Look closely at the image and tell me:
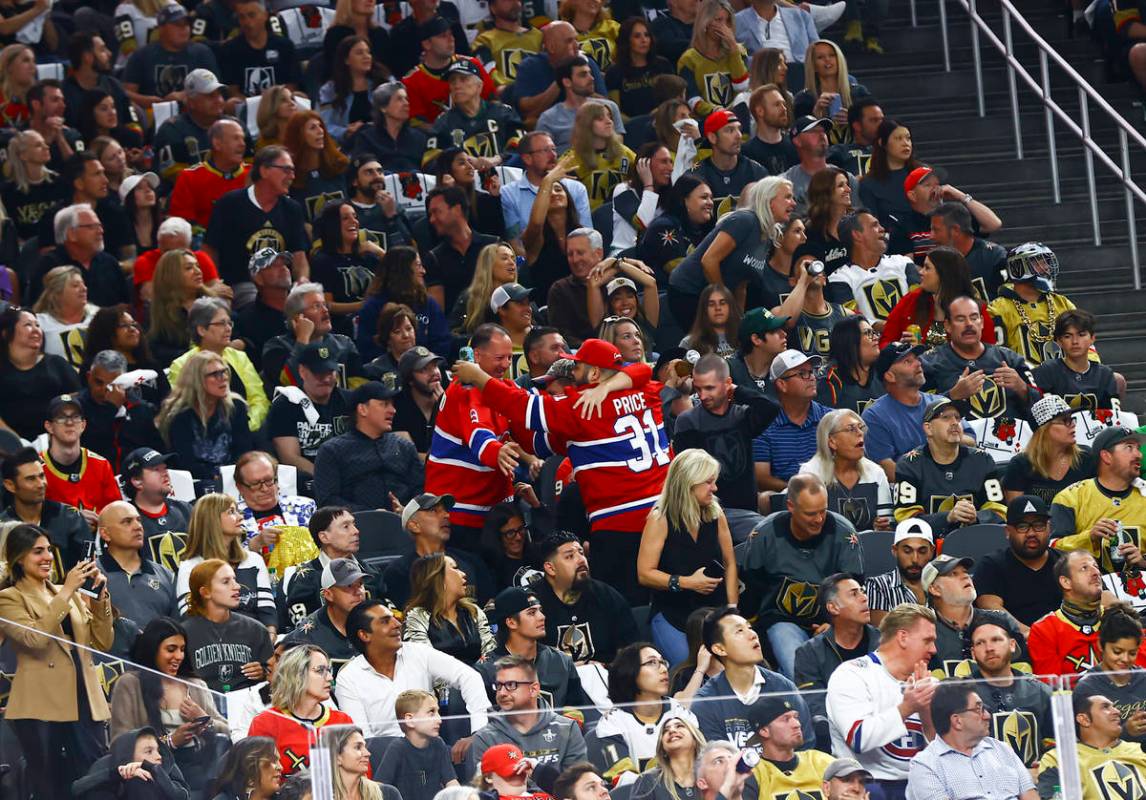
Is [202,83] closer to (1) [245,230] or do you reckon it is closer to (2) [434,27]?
(2) [434,27]

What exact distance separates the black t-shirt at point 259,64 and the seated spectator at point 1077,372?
6.50 metres

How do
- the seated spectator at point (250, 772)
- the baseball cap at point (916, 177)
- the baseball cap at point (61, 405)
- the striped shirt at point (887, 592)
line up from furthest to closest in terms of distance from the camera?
the baseball cap at point (916, 177) < the baseball cap at point (61, 405) < the striped shirt at point (887, 592) < the seated spectator at point (250, 772)

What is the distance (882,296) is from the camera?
14578mm

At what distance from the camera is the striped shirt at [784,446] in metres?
13.0

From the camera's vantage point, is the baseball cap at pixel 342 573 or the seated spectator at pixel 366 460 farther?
the seated spectator at pixel 366 460

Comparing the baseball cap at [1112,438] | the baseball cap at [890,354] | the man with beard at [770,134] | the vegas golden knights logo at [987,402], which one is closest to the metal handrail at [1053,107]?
the man with beard at [770,134]

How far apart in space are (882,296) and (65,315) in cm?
492

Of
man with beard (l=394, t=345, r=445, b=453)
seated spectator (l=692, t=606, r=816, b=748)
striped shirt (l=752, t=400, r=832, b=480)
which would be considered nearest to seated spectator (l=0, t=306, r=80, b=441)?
man with beard (l=394, t=345, r=445, b=453)

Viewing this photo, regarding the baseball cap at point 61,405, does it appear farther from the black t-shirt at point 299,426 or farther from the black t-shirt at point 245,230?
the black t-shirt at point 245,230

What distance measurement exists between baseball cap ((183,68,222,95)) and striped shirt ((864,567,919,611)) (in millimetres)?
6712

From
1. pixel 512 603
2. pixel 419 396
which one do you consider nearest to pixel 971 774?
pixel 512 603

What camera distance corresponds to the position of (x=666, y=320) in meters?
14.6

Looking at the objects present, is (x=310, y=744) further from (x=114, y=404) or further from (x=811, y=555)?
(x=114, y=404)

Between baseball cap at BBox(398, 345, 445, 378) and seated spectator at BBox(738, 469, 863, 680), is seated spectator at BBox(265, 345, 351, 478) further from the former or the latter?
seated spectator at BBox(738, 469, 863, 680)
